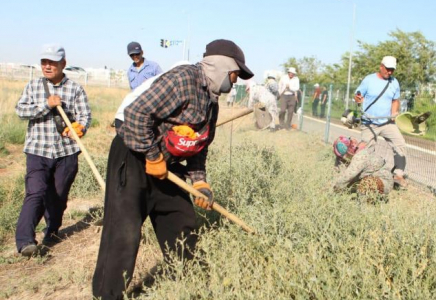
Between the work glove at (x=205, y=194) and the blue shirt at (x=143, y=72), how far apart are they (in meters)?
4.45

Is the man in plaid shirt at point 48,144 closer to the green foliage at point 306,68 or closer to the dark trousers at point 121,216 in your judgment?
the dark trousers at point 121,216

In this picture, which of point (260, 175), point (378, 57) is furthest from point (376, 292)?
point (378, 57)

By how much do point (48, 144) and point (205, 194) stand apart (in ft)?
5.85

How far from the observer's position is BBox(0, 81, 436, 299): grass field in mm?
2457

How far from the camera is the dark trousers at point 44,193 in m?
4.12

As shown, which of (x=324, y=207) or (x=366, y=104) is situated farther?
(x=366, y=104)

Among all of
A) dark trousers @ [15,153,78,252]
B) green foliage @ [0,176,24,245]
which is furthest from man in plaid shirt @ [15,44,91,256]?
green foliage @ [0,176,24,245]

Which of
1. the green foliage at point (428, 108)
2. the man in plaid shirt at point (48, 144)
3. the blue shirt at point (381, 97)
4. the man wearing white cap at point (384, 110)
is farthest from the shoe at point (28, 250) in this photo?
the green foliage at point (428, 108)

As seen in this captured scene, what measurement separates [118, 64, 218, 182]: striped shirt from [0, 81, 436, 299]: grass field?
750 millimetres

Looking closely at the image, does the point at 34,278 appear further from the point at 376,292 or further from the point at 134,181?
the point at 376,292

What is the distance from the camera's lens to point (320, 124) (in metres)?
13.5

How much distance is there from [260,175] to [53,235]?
2073mm

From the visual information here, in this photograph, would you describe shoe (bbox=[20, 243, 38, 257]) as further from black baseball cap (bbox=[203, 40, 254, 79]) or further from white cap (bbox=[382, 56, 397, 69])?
white cap (bbox=[382, 56, 397, 69])

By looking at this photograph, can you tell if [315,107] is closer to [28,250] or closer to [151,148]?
[28,250]
